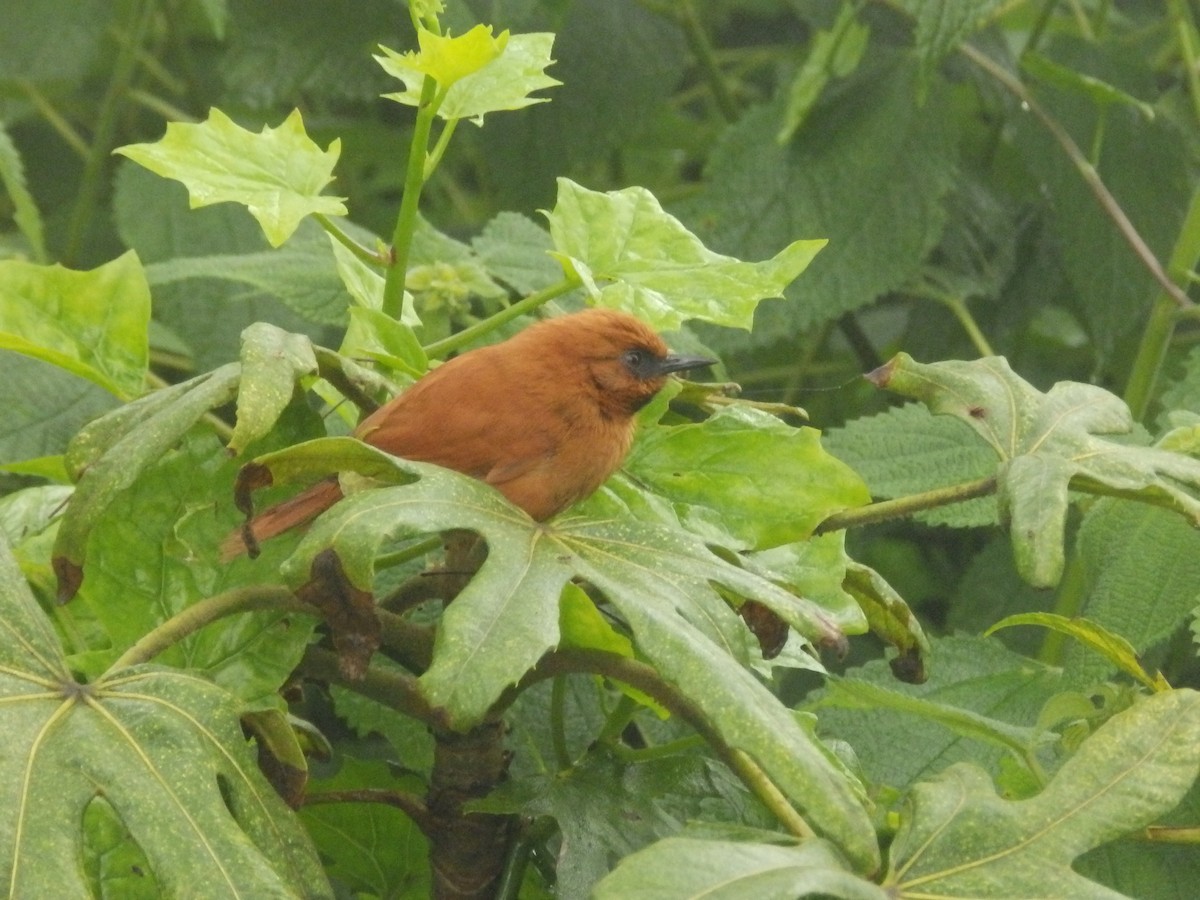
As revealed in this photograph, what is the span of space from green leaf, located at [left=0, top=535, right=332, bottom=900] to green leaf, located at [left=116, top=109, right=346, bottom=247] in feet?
0.92

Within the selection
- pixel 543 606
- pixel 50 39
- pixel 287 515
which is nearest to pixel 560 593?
pixel 543 606

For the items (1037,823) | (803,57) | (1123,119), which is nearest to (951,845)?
(1037,823)

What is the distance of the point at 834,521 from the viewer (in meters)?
0.94

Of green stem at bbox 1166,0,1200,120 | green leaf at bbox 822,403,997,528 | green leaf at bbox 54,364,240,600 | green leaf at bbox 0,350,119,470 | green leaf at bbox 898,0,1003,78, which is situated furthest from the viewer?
green stem at bbox 1166,0,1200,120

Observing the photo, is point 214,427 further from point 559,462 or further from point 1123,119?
point 1123,119

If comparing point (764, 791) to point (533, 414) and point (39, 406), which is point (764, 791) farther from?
point (39, 406)

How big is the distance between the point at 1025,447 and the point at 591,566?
0.91 feet

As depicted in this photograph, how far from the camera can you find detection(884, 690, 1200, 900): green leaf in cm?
77

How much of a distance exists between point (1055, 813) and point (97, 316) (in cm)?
65

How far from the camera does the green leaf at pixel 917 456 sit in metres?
1.24

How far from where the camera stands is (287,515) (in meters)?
0.99

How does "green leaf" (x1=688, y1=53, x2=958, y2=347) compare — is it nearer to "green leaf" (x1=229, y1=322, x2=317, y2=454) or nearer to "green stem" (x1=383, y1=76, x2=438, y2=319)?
"green stem" (x1=383, y1=76, x2=438, y2=319)

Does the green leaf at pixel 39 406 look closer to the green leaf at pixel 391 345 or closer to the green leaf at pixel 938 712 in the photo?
the green leaf at pixel 391 345

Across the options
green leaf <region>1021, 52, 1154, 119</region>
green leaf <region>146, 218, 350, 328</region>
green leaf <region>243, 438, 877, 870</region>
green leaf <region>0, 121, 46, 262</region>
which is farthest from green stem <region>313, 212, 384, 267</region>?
green leaf <region>1021, 52, 1154, 119</region>
